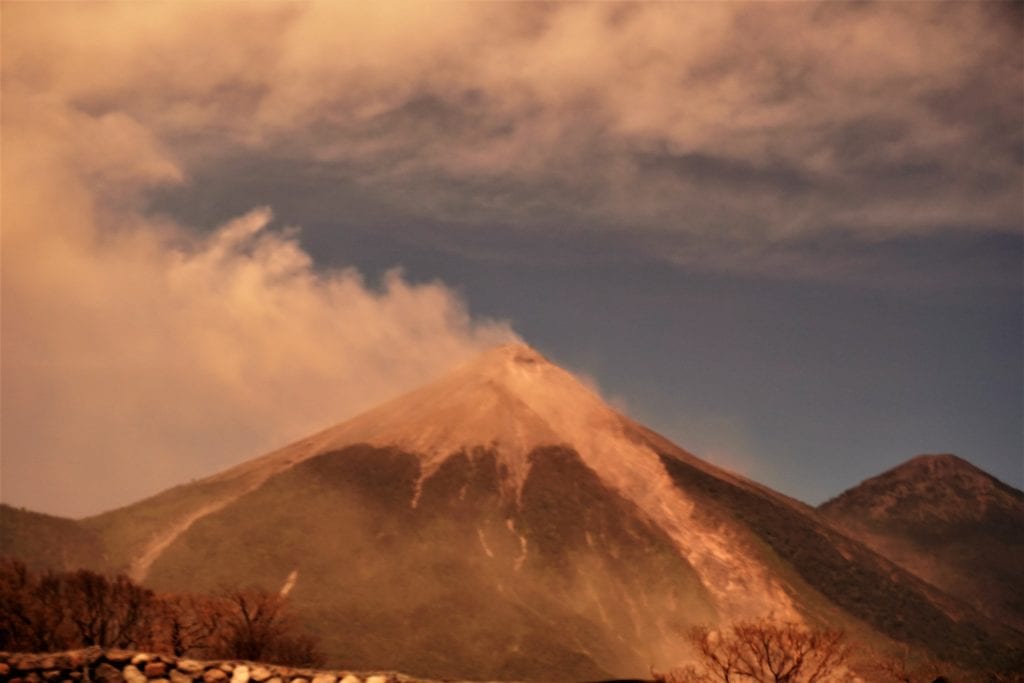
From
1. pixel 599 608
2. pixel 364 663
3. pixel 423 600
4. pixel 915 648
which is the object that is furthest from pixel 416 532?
pixel 915 648

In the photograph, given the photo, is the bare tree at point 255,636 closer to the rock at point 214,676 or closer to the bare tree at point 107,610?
the bare tree at point 107,610

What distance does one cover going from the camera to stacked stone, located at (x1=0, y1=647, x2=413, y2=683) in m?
13.4

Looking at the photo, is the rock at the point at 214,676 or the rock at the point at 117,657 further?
the rock at the point at 214,676

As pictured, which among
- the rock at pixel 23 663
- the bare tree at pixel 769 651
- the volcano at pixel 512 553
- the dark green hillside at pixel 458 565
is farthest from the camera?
the volcano at pixel 512 553

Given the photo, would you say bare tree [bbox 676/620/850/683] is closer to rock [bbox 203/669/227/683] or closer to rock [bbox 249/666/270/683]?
rock [bbox 249/666/270/683]

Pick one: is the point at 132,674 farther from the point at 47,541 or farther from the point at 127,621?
the point at 47,541

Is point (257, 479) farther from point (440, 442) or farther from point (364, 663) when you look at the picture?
point (364, 663)

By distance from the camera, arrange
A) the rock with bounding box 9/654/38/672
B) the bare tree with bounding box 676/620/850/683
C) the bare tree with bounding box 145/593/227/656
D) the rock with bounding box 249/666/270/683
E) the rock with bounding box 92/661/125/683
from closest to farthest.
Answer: the rock with bounding box 9/654/38/672 < the rock with bounding box 92/661/125/683 < the rock with bounding box 249/666/270/683 < the bare tree with bounding box 676/620/850/683 < the bare tree with bounding box 145/593/227/656

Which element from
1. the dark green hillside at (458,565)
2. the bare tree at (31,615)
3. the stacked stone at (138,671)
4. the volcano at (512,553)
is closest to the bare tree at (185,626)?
the bare tree at (31,615)

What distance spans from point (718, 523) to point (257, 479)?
94.5 meters

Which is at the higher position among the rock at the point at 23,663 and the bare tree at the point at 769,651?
the rock at the point at 23,663

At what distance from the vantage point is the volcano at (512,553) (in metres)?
129

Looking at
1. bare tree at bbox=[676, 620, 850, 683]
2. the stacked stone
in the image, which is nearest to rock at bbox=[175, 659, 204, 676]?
the stacked stone

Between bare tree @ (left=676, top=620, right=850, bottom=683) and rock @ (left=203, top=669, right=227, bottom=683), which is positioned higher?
rock @ (left=203, top=669, right=227, bottom=683)
